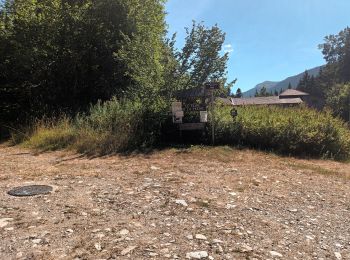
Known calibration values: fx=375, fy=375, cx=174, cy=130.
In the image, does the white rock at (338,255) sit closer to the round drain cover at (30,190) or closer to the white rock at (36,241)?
the white rock at (36,241)

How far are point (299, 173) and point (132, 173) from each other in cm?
325

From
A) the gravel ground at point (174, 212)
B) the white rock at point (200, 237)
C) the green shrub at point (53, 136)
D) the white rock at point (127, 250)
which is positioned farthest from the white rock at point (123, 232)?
the green shrub at point (53, 136)

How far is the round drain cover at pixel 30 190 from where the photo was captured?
5.27 metres

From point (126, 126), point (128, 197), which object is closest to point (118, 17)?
point (126, 126)

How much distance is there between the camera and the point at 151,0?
1435 cm

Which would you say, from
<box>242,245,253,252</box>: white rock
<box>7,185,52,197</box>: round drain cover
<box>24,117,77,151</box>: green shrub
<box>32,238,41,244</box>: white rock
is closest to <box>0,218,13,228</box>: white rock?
<box>32,238,41,244</box>: white rock

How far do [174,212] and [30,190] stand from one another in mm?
2270

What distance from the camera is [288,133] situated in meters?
10.0

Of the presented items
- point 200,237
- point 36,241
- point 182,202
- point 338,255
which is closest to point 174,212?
point 182,202

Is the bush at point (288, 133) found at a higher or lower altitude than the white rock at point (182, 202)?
higher

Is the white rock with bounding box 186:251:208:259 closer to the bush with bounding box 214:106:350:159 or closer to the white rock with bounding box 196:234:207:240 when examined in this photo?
the white rock with bounding box 196:234:207:240

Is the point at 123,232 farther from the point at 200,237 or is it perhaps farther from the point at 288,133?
the point at 288,133

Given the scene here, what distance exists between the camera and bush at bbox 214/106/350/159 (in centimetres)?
990

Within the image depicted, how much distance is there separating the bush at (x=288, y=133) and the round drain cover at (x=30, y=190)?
5.71 meters
